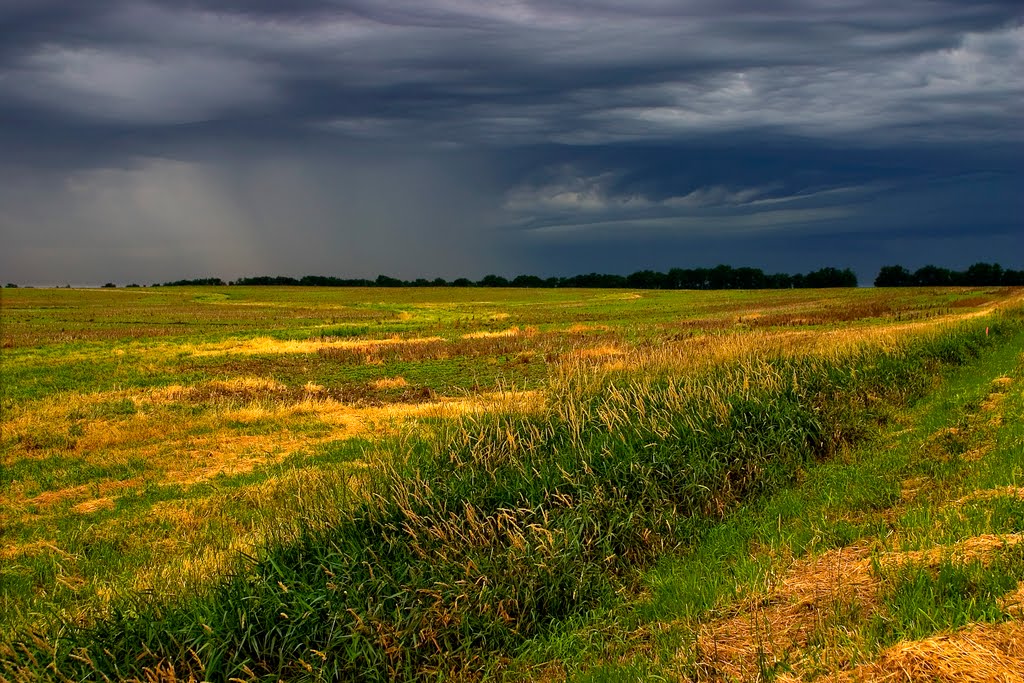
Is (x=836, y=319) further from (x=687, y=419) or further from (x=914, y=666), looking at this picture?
(x=914, y=666)

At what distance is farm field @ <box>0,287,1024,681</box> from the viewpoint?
557 centimetres

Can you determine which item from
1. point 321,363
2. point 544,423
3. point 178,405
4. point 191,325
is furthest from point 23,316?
point 544,423

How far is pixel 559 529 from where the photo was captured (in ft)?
24.9

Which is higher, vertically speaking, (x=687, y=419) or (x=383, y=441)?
(x=687, y=419)

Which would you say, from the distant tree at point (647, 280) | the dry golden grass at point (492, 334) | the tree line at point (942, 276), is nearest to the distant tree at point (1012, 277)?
the tree line at point (942, 276)

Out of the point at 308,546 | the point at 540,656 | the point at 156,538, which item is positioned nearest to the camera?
the point at 540,656

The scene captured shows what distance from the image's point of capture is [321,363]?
27.6m

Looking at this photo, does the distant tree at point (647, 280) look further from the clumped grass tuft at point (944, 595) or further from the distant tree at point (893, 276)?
the clumped grass tuft at point (944, 595)

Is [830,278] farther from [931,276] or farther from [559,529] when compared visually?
[559,529]

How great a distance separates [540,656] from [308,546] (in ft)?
9.56

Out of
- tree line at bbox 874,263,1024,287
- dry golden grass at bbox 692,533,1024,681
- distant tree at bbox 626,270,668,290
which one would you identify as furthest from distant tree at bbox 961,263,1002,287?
dry golden grass at bbox 692,533,1024,681

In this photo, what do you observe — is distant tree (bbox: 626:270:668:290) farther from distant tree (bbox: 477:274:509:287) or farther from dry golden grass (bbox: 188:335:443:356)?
dry golden grass (bbox: 188:335:443:356)

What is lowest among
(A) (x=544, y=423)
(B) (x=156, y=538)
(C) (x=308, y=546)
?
(B) (x=156, y=538)

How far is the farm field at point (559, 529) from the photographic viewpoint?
5.57m
